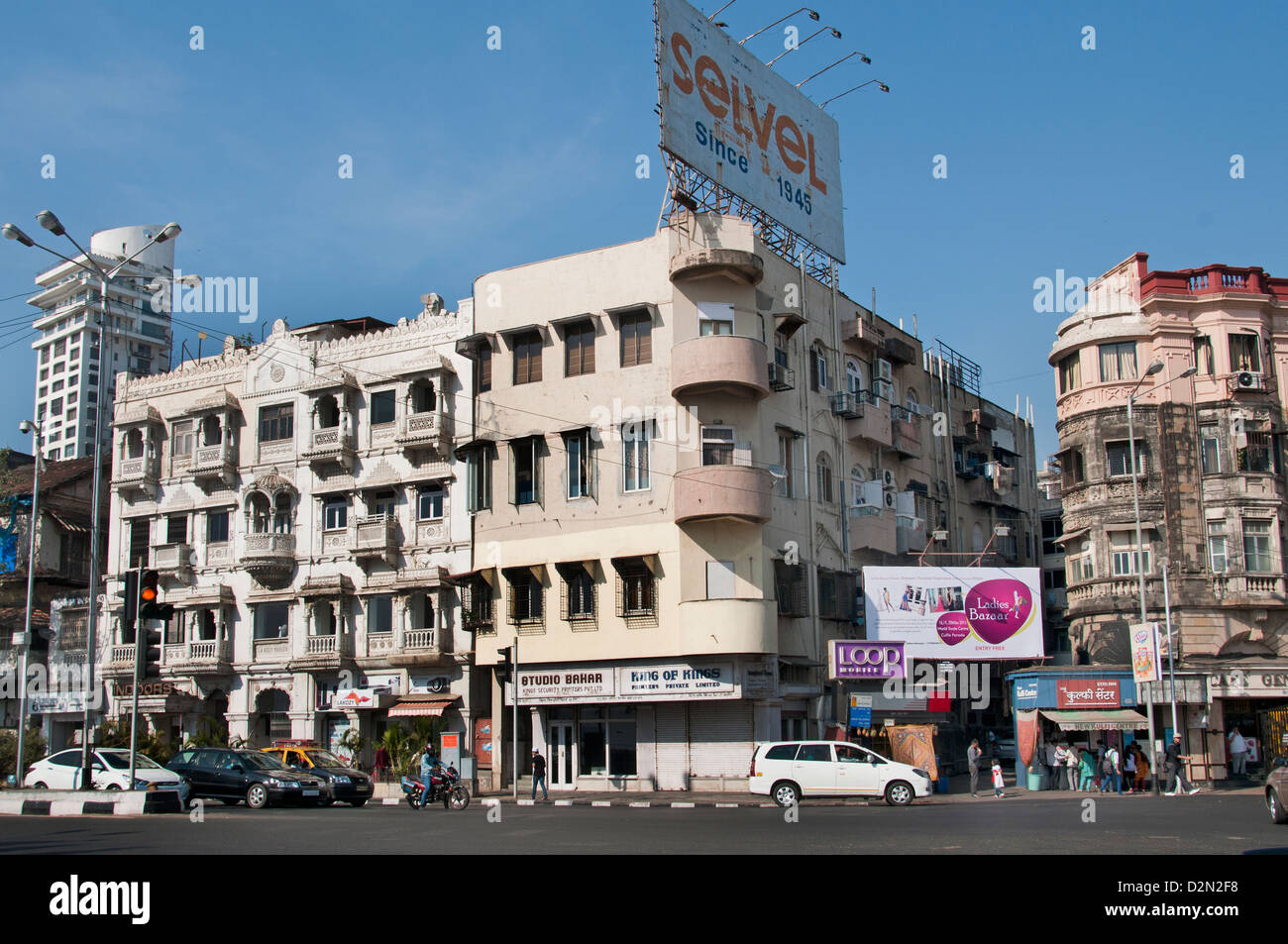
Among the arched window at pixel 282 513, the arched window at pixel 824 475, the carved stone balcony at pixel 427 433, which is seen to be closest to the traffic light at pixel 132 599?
the carved stone balcony at pixel 427 433

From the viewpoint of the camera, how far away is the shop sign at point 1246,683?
38469mm

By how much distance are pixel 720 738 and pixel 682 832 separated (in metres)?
17.8

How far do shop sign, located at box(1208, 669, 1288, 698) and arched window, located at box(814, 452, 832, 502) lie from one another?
13.7 m

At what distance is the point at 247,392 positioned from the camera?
48094 millimetres

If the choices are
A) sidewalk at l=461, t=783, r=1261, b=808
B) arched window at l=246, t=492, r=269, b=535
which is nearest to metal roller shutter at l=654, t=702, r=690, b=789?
sidewalk at l=461, t=783, r=1261, b=808

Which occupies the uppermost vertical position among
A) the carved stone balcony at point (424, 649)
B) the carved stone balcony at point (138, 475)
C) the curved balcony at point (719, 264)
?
the curved balcony at point (719, 264)

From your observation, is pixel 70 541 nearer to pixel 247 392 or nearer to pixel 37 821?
pixel 247 392

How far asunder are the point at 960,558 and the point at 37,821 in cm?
3721

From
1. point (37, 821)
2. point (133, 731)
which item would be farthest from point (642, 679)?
point (37, 821)

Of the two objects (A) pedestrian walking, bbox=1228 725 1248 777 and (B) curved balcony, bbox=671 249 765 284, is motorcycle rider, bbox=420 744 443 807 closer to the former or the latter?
(B) curved balcony, bbox=671 249 765 284

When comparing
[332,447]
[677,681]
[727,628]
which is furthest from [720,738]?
[332,447]

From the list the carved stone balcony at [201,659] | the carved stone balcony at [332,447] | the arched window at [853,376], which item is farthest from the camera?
the carved stone balcony at [201,659]

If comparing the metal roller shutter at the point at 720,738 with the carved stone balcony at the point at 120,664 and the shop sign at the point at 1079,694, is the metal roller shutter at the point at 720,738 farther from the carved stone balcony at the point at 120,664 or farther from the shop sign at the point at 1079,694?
the carved stone balcony at the point at 120,664

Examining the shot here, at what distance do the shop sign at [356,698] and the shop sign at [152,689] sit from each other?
7824 millimetres
